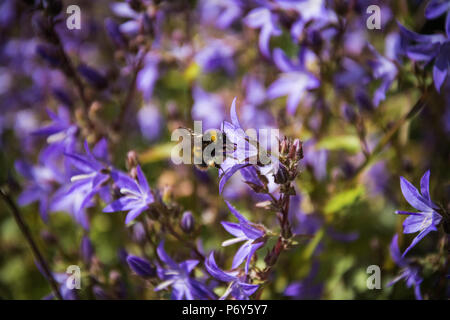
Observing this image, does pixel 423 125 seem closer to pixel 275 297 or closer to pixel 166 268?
pixel 275 297

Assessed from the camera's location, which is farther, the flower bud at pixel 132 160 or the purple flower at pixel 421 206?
the flower bud at pixel 132 160

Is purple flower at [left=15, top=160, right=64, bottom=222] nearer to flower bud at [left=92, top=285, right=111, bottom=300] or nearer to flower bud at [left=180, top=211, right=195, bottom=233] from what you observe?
flower bud at [left=92, top=285, right=111, bottom=300]

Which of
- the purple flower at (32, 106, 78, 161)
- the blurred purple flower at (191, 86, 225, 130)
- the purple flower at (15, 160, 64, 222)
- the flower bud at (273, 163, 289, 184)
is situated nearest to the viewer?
the flower bud at (273, 163, 289, 184)

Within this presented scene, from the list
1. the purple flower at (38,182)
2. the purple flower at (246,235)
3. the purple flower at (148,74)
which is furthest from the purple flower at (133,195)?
the purple flower at (148,74)

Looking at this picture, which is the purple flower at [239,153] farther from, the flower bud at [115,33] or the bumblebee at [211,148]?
the flower bud at [115,33]

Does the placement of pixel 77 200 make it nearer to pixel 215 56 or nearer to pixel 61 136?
pixel 61 136

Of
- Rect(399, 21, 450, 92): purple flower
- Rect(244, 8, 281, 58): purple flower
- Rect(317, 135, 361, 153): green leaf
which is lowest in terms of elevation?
Rect(317, 135, 361, 153): green leaf

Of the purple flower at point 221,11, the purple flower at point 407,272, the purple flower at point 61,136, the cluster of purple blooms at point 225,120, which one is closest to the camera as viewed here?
the cluster of purple blooms at point 225,120

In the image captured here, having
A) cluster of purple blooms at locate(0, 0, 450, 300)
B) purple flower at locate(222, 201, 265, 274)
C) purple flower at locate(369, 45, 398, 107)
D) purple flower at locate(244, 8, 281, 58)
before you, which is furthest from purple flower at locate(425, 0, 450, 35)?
purple flower at locate(222, 201, 265, 274)
